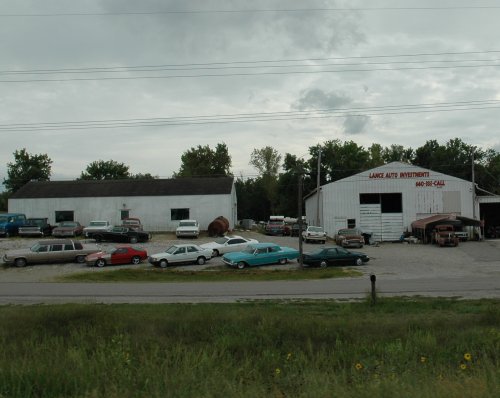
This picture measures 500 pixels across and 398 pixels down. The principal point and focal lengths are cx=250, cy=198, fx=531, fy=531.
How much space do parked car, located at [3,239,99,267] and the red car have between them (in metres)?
1.33

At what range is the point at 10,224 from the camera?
4812cm

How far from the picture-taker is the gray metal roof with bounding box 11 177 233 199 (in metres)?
56.9

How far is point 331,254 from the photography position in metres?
33.1

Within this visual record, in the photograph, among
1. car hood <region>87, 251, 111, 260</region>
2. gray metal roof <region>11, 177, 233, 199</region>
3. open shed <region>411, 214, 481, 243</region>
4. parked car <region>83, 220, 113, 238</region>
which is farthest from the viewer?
gray metal roof <region>11, 177, 233, 199</region>

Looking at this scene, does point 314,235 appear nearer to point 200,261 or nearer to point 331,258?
point 331,258

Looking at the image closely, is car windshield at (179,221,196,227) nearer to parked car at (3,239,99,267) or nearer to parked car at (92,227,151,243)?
parked car at (92,227,151,243)

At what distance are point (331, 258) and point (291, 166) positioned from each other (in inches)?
2512

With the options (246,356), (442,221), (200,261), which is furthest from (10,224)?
(246,356)

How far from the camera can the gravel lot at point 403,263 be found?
2952 cm

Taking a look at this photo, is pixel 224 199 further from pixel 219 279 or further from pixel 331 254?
pixel 219 279

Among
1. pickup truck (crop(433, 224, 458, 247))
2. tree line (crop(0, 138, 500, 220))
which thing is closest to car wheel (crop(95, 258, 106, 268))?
pickup truck (crop(433, 224, 458, 247))

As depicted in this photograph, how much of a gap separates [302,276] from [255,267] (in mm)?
4814

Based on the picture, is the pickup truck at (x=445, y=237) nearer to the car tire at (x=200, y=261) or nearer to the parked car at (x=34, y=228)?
the car tire at (x=200, y=261)

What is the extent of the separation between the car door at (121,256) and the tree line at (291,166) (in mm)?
54341
